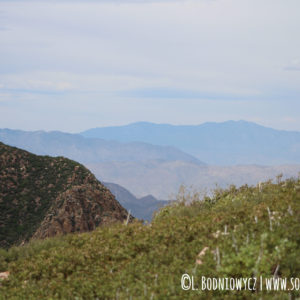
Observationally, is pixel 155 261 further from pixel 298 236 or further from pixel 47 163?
pixel 47 163

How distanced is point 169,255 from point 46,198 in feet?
116

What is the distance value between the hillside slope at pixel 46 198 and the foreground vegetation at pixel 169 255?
1875cm

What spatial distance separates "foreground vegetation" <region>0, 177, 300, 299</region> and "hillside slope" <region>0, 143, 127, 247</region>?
61.5 feet

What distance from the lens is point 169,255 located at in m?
9.74

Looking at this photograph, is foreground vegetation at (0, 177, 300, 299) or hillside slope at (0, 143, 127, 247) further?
hillside slope at (0, 143, 127, 247)

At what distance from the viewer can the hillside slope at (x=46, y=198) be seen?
1273 inches

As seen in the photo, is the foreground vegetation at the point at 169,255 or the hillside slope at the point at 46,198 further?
the hillside slope at the point at 46,198

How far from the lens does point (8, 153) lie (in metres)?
49.9

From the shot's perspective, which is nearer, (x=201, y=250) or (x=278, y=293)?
(x=278, y=293)

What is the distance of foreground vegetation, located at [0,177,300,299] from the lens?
829 centimetres

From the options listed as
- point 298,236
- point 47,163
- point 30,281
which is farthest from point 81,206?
point 298,236

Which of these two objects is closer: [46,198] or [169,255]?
[169,255]

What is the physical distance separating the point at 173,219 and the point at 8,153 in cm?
4073

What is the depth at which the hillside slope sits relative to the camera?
3234 cm
